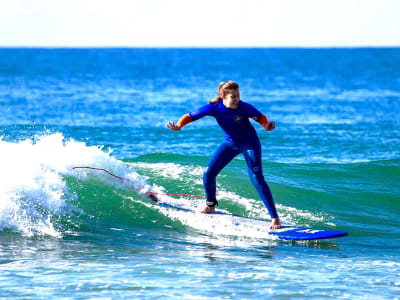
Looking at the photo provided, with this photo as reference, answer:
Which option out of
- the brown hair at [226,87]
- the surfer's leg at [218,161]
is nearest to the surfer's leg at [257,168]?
the surfer's leg at [218,161]

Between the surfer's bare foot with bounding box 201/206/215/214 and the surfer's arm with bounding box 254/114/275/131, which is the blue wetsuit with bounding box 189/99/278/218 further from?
the surfer's bare foot with bounding box 201/206/215/214

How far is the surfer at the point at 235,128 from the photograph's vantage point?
793 centimetres

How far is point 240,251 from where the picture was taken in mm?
7820

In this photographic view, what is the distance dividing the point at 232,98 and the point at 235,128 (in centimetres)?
46

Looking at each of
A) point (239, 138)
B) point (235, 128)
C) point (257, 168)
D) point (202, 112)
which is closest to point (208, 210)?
point (257, 168)

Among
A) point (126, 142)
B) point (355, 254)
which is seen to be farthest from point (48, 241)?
point (126, 142)

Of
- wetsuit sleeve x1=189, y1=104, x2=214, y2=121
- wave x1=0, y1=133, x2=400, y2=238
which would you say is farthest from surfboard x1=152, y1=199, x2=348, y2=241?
wetsuit sleeve x1=189, y1=104, x2=214, y2=121

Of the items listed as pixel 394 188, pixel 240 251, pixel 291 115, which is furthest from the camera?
pixel 291 115

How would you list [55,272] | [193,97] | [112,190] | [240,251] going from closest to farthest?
[55,272]
[240,251]
[112,190]
[193,97]

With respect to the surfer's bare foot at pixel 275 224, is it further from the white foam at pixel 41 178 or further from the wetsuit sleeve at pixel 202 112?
the white foam at pixel 41 178

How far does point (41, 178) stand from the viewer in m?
9.36

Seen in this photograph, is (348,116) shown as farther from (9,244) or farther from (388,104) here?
(9,244)

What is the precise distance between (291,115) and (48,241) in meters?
20.0

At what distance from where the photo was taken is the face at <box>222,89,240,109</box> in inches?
310
